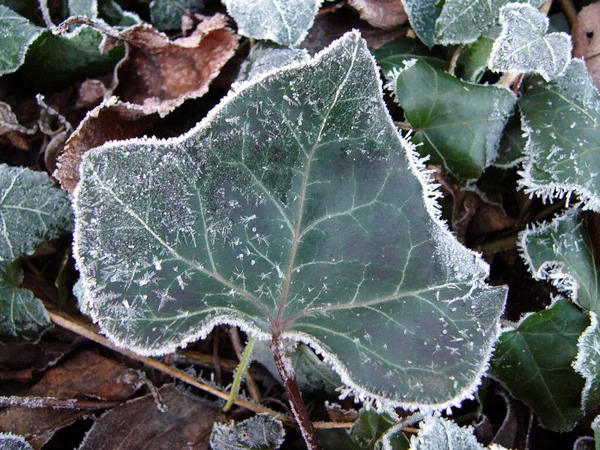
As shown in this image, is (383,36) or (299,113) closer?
(299,113)

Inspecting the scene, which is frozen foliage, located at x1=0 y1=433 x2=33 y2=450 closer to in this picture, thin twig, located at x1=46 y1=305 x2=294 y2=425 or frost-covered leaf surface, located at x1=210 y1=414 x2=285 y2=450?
thin twig, located at x1=46 y1=305 x2=294 y2=425

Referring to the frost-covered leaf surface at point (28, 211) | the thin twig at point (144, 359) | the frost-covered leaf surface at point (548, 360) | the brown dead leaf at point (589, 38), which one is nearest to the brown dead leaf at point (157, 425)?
the thin twig at point (144, 359)

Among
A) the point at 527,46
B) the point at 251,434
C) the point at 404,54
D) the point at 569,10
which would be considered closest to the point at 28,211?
the point at 251,434

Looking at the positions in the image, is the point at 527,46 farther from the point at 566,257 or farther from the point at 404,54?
the point at 566,257

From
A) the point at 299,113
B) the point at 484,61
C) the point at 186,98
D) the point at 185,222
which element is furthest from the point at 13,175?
the point at 484,61

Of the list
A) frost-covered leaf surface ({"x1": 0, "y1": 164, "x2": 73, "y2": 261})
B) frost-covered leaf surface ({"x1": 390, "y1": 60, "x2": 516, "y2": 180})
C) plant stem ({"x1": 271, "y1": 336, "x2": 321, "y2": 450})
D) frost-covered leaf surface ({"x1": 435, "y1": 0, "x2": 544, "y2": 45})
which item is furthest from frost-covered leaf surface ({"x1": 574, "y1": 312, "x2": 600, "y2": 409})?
frost-covered leaf surface ({"x1": 0, "y1": 164, "x2": 73, "y2": 261})

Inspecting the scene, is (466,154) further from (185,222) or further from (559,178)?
(185,222)

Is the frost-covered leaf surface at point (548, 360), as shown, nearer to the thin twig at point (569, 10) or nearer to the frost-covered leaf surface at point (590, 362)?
the frost-covered leaf surface at point (590, 362)
